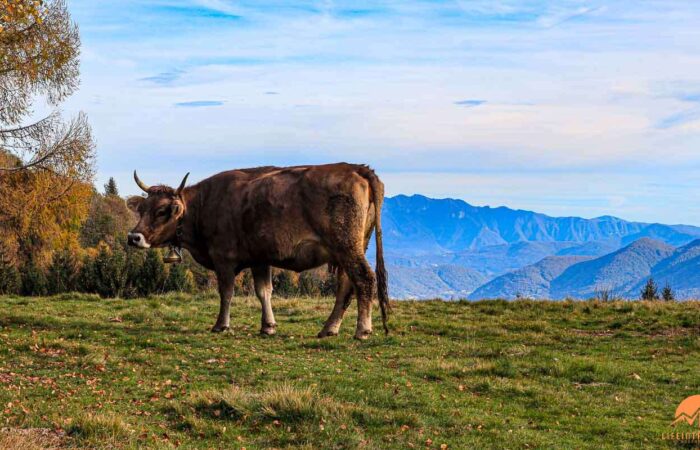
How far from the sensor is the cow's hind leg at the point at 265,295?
16312 millimetres

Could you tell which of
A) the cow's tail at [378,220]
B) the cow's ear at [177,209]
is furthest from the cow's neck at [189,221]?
the cow's tail at [378,220]

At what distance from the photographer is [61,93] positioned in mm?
21406

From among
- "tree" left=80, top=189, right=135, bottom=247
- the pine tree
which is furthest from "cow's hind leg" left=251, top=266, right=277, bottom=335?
the pine tree

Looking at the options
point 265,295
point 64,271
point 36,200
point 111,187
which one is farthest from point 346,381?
point 111,187

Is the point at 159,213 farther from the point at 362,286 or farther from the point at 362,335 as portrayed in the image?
the point at 362,335

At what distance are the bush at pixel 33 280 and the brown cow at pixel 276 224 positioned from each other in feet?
130

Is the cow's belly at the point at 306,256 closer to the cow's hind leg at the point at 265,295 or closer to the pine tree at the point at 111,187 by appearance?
the cow's hind leg at the point at 265,295

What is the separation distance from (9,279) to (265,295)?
43547 mm

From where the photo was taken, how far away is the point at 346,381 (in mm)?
11273

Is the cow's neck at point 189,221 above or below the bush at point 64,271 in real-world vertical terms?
above

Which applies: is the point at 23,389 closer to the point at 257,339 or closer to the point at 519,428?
the point at 257,339

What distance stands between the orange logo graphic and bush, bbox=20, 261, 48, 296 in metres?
49.3

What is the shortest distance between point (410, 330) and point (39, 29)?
1305 cm

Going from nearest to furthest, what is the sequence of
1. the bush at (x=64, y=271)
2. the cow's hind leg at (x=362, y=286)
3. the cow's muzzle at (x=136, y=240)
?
the cow's hind leg at (x=362, y=286)
the cow's muzzle at (x=136, y=240)
the bush at (x=64, y=271)
